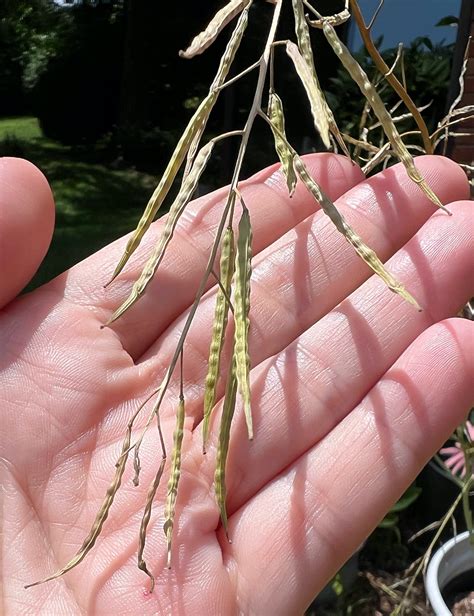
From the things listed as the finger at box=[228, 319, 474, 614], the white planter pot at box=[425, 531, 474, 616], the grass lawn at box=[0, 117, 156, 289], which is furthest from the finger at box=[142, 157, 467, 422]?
the grass lawn at box=[0, 117, 156, 289]

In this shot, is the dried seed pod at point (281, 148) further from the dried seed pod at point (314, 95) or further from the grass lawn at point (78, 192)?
the grass lawn at point (78, 192)

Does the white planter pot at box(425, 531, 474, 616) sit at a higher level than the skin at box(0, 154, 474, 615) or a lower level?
lower

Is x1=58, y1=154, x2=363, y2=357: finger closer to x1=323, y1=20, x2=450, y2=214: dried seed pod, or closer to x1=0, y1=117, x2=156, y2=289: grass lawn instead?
x1=323, y1=20, x2=450, y2=214: dried seed pod

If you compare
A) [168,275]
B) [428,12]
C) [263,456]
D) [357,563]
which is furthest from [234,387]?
[428,12]

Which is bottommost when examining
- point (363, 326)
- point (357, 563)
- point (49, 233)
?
point (357, 563)

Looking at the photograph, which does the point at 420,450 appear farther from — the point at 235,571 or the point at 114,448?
the point at 114,448

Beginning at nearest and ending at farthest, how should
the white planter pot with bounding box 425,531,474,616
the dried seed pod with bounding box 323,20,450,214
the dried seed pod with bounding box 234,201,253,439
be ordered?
1. the dried seed pod with bounding box 234,201,253,439
2. the dried seed pod with bounding box 323,20,450,214
3. the white planter pot with bounding box 425,531,474,616

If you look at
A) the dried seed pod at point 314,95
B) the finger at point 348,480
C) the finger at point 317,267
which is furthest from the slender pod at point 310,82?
the finger at point 348,480
